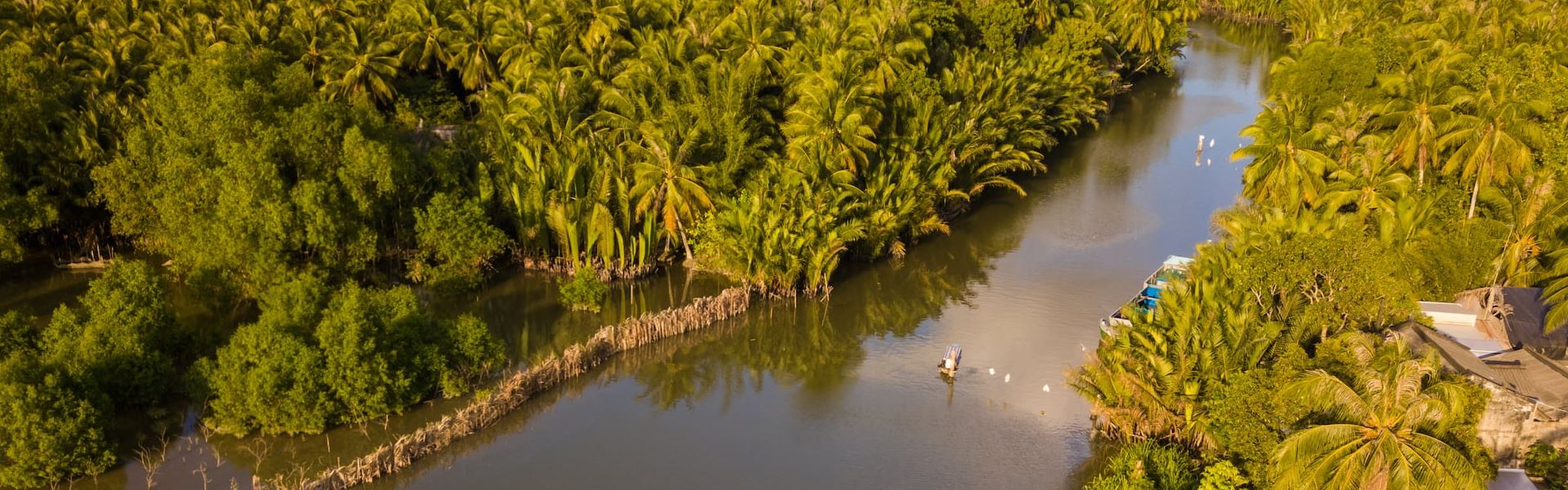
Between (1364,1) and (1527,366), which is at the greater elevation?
(1364,1)

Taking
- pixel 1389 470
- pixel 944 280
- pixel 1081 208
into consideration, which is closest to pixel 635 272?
pixel 944 280

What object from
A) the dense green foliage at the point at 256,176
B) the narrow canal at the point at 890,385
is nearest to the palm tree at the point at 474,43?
the dense green foliage at the point at 256,176

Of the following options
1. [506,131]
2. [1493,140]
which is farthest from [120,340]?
[1493,140]

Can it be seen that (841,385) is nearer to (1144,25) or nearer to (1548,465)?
(1548,465)

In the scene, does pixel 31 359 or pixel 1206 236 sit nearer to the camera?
pixel 31 359

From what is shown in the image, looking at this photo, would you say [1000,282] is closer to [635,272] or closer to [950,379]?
[950,379]
